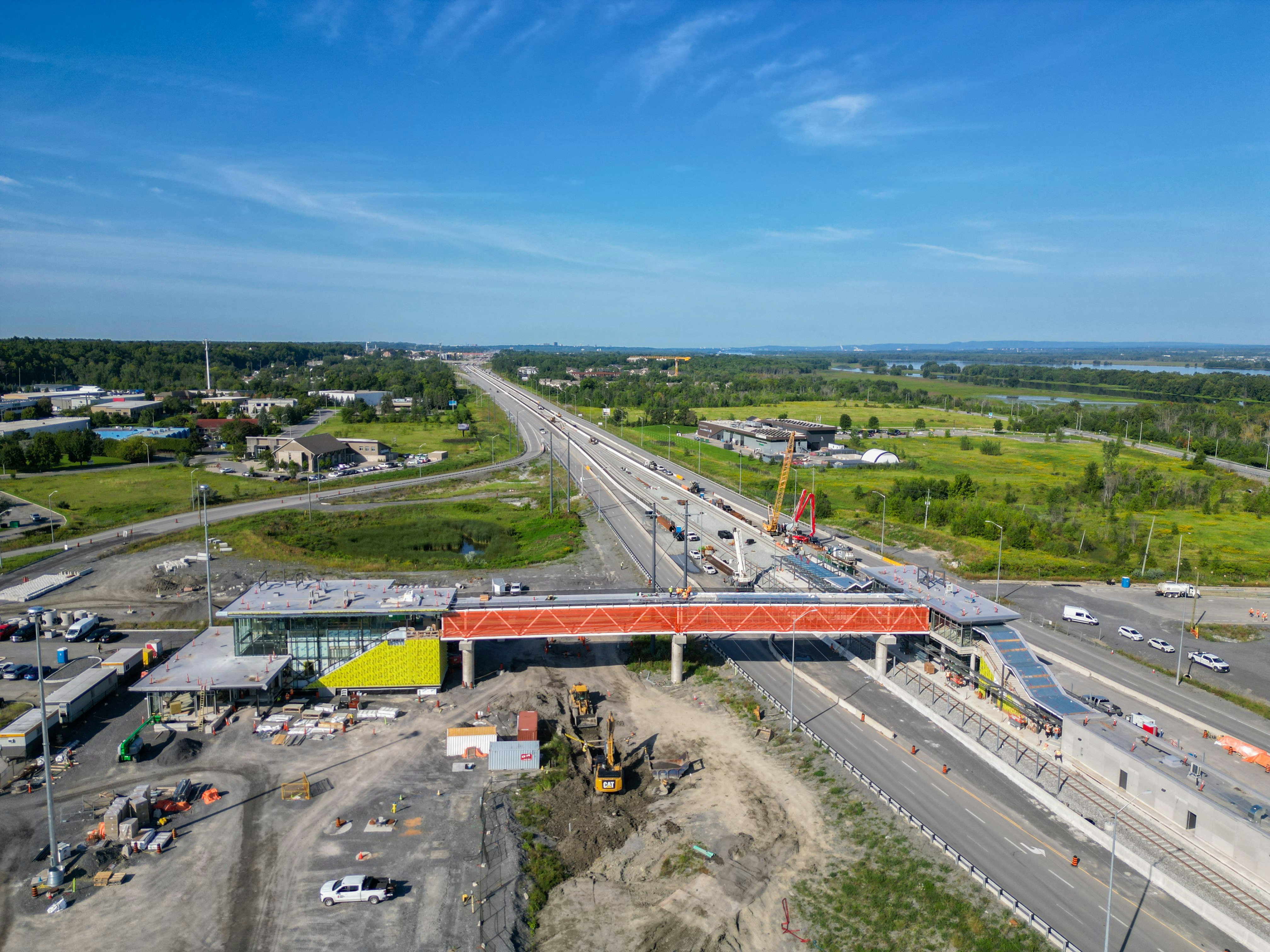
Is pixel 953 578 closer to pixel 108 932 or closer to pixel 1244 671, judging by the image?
pixel 1244 671

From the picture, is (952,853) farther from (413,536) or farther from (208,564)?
(413,536)

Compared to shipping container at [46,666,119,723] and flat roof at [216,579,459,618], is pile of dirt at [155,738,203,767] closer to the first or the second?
shipping container at [46,666,119,723]

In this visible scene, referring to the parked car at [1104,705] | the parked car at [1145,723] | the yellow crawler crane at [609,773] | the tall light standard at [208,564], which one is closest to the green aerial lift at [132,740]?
the tall light standard at [208,564]

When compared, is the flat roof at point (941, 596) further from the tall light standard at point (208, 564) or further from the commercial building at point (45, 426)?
the commercial building at point (45, 426)

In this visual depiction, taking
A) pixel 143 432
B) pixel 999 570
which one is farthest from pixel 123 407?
pixel 999 570

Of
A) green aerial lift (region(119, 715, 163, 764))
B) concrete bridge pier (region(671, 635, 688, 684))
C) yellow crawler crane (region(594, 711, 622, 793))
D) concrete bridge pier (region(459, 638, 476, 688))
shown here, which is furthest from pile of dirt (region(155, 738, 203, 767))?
concrete bridge pier (region(671, 635, 688, 684))
